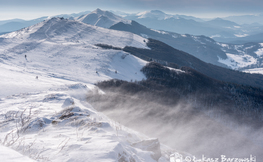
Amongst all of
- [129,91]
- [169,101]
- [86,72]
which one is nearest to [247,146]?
[169,101]

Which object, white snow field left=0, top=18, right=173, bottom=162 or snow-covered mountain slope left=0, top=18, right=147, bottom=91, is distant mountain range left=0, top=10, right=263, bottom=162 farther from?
snow-covered mountain slope left=0, top=18, right=147, bottom=91

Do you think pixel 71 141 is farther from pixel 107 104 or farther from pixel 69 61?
pixel 69 61

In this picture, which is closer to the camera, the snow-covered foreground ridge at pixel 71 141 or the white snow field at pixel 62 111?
the snow-covered foreground ridge at pixel 71 141

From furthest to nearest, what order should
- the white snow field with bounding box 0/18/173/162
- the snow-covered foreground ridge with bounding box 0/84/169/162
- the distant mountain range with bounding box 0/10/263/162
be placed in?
the distant mountain range with bounding box 0/10/263/162 < the white snow field with bounding box 0/18/173/162 < the snow-covered foreground ridge with bounding box 0/84/169/162

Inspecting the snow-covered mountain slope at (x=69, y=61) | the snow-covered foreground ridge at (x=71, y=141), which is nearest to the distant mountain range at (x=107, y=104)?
the snow-covered foreground ridge at (x=71, y=141)

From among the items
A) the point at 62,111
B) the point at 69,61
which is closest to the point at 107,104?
the point at 62,111

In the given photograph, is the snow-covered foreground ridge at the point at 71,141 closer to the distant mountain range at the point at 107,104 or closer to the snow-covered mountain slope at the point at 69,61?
the distant mountain range at the point at 107,104

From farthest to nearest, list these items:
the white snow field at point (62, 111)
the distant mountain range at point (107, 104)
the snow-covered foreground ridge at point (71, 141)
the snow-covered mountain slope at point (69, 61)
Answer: the snow-covered mountain slope at point (69, 61)
the distant mountain range at point (107, 104)
the white snow field at point (62, 111)
the snow-covered foreground ridge at point (71, 141)

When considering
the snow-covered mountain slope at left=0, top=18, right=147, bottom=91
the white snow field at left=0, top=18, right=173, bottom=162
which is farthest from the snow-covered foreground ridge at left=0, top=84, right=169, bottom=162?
the snow-covered mountain slope at left=0, top=18, right=147, bottom=91

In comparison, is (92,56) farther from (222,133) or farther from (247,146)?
(247,146)
